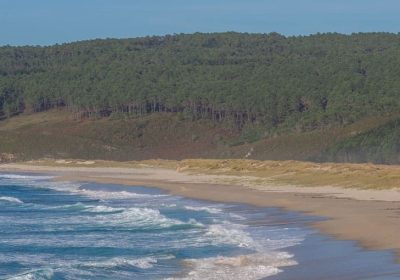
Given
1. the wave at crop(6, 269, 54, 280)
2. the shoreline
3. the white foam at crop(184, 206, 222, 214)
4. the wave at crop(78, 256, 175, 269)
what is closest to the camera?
the wave at crop(6, 269, 54, 280)

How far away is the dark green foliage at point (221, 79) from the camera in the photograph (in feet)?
332

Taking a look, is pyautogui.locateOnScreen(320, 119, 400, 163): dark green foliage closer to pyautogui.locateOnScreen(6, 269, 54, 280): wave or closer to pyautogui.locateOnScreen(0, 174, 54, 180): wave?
pyautogui.locateOnScreen(0, 174, 54, 180): wave

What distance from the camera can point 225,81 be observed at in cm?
12094

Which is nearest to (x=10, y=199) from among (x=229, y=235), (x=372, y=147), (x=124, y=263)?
(x=372, y=147)

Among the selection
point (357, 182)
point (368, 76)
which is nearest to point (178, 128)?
point (368, 76)

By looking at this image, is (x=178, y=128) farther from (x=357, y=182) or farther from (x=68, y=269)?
(x=68, y=269)

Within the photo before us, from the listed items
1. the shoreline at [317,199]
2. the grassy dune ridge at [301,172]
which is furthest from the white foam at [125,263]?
the grassy dune ridge at [301,172]

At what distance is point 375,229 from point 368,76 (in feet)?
262

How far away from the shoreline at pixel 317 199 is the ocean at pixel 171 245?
78 centimetres

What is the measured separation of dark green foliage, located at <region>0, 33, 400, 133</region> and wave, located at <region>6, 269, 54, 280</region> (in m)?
66.1

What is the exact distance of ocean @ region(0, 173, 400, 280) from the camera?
2217 cm

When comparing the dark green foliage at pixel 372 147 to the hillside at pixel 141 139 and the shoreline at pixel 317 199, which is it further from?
the hillside at pixel 141 139

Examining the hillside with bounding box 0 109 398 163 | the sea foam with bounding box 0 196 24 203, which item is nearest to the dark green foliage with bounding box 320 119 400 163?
the hillside with bounding box 0 109 398 163

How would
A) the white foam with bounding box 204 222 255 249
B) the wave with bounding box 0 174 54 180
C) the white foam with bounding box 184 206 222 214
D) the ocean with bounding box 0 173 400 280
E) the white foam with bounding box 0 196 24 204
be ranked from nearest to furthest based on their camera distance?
the ocean with bounding box 0 173 400 280 < the white foam with bounding box 204 222 255 249 < the white foam with bounding box 184 206 222 214 < the white foam with bounding box 0 196 24 204 < the wave with bounding box 0 174 54 180
